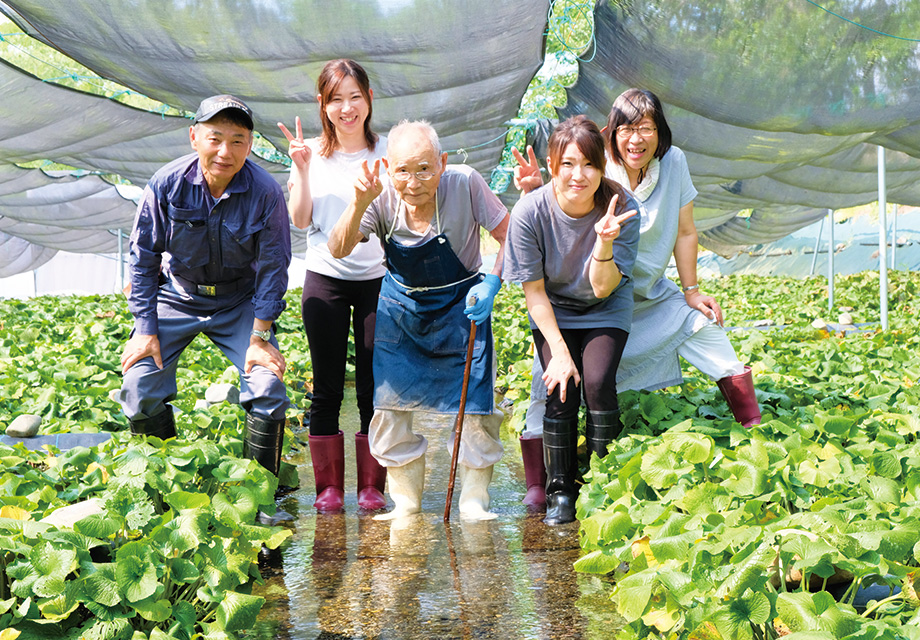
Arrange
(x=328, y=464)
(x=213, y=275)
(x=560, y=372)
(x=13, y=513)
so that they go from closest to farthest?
(x=13, y=513) < (x=560, y=372) < (x=213, y=275) < (x=328, y=464)

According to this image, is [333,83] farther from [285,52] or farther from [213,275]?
[285,52]

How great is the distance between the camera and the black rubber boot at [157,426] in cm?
321

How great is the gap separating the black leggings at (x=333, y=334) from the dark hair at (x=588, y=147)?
891mm

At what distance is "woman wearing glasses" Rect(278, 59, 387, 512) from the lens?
3236 mm

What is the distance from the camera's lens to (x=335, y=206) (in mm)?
3297

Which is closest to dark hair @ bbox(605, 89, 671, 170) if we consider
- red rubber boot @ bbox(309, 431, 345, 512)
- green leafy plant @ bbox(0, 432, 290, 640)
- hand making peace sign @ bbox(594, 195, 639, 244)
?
hand making peace sign @ bbox(594, 195, 639, 244)

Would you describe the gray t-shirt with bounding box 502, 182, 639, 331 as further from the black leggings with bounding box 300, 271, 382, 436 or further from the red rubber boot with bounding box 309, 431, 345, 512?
the red rubber boot with bounding box 309, 431, 345, 512

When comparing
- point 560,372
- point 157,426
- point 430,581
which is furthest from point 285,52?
point 430,581

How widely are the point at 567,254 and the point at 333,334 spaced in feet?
3.10

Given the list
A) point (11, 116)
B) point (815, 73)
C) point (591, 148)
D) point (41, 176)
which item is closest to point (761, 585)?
point (591, 148)

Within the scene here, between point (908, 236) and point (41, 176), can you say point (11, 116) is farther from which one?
point (908, 236)

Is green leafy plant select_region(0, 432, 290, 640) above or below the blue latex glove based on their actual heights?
below

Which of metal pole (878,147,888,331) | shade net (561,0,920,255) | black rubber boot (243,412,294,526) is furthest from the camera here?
metal pole (878,147,888,331)

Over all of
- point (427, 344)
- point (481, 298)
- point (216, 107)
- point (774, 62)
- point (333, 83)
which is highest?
point (774, 62)
